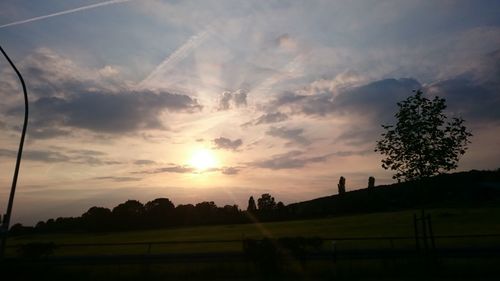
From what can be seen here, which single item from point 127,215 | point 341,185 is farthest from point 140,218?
point 341,185

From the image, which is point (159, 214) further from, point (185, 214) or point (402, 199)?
point (402, 199)

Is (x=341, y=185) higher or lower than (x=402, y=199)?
higher

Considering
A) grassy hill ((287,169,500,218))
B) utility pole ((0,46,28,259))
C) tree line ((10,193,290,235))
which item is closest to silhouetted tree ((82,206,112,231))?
tree line ((10,193,290,235))

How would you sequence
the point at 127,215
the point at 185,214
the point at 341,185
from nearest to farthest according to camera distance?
the point at 127,215 → the point at 185,214 → the point at 341,185

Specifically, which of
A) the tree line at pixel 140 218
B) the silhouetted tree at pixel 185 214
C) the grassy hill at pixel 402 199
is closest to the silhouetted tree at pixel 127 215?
the tree line at pixel 140 218

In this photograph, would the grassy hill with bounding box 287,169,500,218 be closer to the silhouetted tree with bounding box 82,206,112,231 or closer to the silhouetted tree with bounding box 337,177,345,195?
the silhouetted tree with bounding box 337,177,345,195

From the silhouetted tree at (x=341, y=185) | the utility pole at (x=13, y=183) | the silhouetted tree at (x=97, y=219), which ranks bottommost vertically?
the utility pole at (x=13, y=183)

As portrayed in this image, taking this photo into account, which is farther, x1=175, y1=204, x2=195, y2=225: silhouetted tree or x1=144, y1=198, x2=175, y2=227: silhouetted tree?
x1=175, y1=204, x2=195, y2=225: silhouetted tree

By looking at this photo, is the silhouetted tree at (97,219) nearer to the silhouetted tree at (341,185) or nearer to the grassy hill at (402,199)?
the grassy hill at (402,199)

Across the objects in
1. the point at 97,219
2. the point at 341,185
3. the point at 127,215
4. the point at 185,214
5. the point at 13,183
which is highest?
the point at 341,185

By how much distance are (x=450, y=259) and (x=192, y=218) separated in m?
95.6

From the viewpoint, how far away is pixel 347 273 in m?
17.9

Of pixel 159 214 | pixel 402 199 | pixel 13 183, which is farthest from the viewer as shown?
pixel 402 199

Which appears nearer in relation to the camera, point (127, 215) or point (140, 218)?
point (140, 218)
